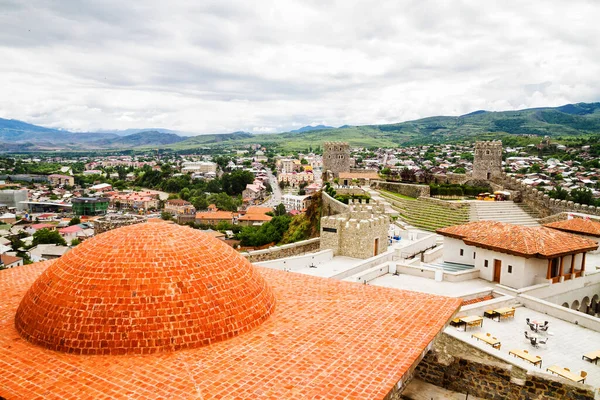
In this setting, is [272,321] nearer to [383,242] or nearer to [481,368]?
[481,368]

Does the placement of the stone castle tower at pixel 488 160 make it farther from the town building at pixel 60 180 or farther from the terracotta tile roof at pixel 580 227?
the town building at pixel 60 180

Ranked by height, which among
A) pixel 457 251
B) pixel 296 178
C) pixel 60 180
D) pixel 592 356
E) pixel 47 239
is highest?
pixel 457 251

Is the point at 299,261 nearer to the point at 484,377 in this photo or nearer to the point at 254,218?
the point at 484,377

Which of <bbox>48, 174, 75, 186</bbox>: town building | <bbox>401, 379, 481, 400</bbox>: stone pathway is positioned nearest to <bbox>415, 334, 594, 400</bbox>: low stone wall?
<bbox>401, 379, 481, 400</bbox>: stone pathway

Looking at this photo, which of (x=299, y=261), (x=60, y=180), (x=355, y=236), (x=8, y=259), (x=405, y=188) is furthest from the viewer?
(x=60, y=180)

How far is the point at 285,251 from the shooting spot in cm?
2308

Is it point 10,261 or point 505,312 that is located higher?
point 505,312

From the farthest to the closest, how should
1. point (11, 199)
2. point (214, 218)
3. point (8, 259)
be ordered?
point (11, 199) → point (214, 218) → point (8, 259)

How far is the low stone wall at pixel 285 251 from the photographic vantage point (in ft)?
68.1

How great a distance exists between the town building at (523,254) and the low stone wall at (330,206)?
14414 mm

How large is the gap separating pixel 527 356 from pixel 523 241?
650cm

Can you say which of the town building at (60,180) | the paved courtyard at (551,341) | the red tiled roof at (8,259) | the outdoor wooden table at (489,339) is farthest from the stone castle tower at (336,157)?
the town building at (60,180)

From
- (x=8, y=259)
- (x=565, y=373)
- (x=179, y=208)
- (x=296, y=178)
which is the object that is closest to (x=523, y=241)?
(x=565, y=373)

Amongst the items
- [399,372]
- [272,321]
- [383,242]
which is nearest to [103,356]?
[272,321]
